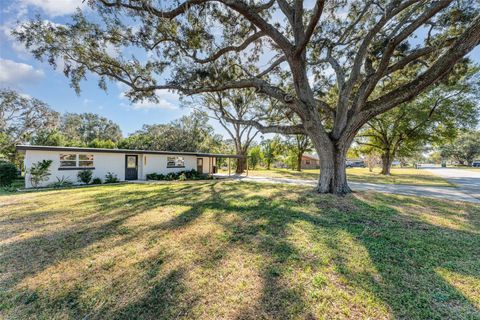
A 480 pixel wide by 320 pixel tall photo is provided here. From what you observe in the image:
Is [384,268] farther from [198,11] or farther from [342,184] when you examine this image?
[198,11]

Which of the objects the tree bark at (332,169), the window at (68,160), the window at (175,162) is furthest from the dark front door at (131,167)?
the tree bark at (332,169)

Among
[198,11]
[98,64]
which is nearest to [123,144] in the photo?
[98,64]

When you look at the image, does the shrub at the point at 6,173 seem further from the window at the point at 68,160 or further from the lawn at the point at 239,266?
the lawn at the point at 239,266

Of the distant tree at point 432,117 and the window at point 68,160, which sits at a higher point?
the distant tree at point 432,117

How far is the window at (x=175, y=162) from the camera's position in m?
18.1

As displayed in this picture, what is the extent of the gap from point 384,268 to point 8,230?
7467mm

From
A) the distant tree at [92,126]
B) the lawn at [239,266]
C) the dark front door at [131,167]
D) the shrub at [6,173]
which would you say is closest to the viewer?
the lawn at [239,266]

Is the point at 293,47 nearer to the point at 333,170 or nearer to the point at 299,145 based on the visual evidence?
the point at 333,170

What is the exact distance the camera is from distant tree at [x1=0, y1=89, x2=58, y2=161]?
2117cm

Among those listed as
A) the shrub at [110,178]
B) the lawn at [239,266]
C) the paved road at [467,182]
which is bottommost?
the lawn at [239,266]

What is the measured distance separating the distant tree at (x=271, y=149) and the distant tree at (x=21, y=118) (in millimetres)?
28779

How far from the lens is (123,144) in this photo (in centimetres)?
3028

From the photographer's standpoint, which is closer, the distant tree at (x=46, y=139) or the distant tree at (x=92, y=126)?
the distant tree at (x=46, y=139)

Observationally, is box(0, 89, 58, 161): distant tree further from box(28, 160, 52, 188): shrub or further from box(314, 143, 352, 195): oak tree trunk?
box(314, 143, 352, 195): oak tree trunk
